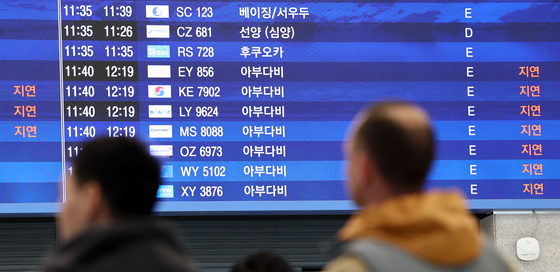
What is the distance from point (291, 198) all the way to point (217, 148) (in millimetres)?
527

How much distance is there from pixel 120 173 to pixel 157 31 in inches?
104

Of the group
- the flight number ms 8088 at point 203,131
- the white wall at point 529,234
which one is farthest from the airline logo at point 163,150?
the white wall at point 529,234

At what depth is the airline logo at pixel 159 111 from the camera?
3.62 metres

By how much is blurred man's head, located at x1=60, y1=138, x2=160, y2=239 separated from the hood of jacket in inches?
16.4

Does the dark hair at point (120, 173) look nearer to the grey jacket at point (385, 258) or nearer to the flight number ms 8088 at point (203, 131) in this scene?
the grey jacket at point (385, 258)

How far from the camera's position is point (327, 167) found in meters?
3.67

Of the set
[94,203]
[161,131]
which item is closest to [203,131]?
[161,131]

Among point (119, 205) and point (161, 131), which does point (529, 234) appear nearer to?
point (161, 131)

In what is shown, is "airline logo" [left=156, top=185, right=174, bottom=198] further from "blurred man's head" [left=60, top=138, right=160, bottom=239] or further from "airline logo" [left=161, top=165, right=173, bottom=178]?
"blurred man's head" [left=60, top=138, right=160, bottom=239]

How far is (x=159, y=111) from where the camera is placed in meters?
3.63

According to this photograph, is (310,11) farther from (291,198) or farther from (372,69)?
(291,198)

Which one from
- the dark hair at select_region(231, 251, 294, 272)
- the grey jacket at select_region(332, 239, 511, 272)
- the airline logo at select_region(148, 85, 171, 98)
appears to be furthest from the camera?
the airline logo at select_region(148, 85, 171, 98)

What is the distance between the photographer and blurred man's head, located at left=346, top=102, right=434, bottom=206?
111 cm

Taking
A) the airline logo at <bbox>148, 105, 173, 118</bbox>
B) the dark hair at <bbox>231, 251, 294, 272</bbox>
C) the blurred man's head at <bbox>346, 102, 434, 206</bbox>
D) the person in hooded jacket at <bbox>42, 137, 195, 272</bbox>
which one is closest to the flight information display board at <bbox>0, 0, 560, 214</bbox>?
the airline logo at <bbox>148, 105, 173, 118</bbox>
